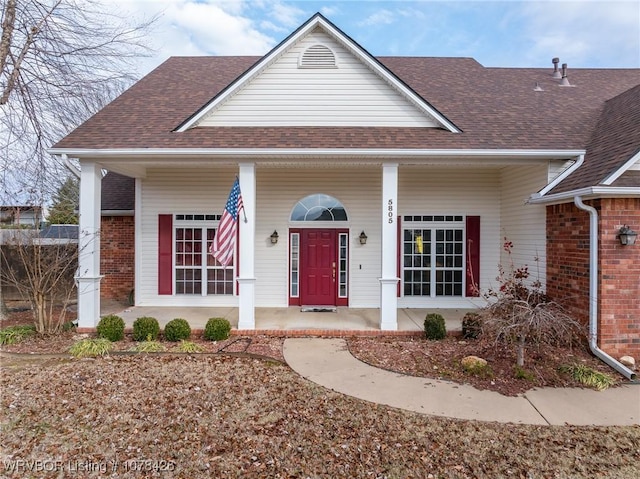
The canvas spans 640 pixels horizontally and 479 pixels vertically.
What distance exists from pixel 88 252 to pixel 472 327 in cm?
791

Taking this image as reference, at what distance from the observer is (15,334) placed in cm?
704

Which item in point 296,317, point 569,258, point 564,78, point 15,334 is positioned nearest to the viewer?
point 569,258

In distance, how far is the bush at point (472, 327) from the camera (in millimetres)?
6964

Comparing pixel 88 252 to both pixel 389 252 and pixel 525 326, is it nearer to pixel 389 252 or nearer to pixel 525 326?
pixel 389 252

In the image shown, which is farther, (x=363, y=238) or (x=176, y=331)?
(x=363, y=238)

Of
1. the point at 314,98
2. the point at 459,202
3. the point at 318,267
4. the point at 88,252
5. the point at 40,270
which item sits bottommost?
the point at 318,267

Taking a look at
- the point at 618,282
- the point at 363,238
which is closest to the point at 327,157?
the point at 363,238

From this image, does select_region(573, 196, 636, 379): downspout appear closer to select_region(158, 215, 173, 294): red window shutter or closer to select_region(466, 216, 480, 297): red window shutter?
select_region(466, 216, 480, 297): red window shutter

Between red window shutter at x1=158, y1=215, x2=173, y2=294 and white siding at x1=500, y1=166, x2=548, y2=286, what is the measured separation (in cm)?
882

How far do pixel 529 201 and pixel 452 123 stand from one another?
230 cm

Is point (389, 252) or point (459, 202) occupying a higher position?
point (459, 202)

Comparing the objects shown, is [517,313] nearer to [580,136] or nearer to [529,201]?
[529,201]

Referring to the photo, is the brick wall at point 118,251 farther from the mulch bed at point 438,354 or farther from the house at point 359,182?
the mulch bed at point 438,354

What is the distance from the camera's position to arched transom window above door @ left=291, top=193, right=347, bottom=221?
32.0ft
